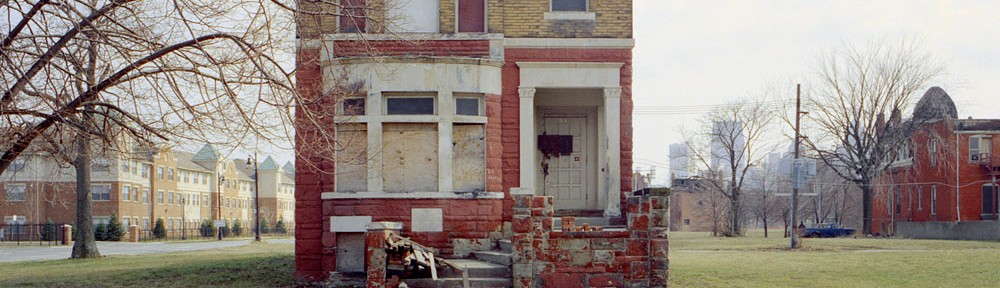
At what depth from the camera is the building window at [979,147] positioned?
50094 millimetres

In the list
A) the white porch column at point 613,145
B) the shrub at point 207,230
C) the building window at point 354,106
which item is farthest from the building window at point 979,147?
the shrub at point 207,230

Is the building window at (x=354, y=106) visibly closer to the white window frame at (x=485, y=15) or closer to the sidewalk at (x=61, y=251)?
the white window frame at (x=485, y=15)

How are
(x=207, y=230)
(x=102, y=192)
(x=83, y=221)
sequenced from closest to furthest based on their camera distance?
(x=83, y=221)
(x=102, y=192)
(x=207, y=230)

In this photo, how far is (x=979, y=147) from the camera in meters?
50.2

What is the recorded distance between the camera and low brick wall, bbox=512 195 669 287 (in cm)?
1404

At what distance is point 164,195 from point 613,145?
217 ft

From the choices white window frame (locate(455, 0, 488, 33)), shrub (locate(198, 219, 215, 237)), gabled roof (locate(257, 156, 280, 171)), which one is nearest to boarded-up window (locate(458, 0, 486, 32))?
white window frame (locate(455, 0, 488, 33))

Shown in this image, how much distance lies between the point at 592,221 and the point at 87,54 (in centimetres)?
885

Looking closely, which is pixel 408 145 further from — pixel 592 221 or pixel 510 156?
pixel 592 221

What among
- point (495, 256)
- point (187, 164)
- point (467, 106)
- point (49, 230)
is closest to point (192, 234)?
point (49, 230)

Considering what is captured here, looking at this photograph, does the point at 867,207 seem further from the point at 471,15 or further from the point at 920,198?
the point at 471,15

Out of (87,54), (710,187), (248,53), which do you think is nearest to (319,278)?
(87,54)

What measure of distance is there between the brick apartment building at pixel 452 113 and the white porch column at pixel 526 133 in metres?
0.02

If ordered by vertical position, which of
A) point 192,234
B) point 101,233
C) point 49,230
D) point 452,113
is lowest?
point 192,234
